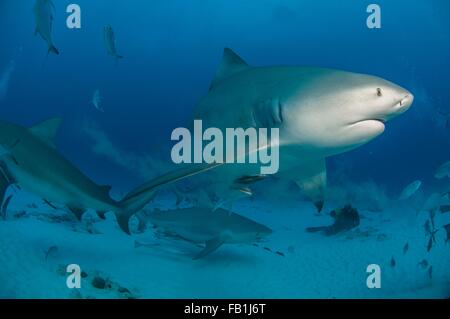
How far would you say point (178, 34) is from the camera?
140 feet

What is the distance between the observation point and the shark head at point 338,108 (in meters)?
2.23

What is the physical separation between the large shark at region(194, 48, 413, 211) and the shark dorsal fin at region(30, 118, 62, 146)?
2050 millimetres

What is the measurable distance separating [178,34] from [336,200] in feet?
110

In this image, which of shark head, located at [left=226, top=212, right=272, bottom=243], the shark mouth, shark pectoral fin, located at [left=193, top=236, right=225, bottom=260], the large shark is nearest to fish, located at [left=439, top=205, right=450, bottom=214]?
shark head, located at [left=226, top=212, right=272, bottom=243]

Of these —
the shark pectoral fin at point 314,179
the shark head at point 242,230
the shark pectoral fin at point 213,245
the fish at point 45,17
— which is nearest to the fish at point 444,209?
the shark head at point 242,230

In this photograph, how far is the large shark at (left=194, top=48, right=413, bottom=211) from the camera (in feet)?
7.48

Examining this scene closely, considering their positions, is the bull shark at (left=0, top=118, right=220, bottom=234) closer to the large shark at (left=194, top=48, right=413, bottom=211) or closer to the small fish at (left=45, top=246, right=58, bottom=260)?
the small fish at (left=45, top=246, right=58, bottom=260)

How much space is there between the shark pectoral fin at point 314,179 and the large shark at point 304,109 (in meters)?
0.02

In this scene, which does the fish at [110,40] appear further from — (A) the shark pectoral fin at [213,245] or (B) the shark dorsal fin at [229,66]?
(A) the shark pectoral fin at [213,245]

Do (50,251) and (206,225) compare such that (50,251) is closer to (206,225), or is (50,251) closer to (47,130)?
(47,130)

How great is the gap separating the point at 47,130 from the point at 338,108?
3633mm

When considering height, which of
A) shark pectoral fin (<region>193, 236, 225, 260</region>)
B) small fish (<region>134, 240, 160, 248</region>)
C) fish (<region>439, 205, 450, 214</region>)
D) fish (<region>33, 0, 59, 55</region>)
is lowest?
shark pectoral fin (<region>193, 236, 225, 260</region>)

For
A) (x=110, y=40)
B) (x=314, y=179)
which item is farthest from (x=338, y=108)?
(x=110, y=40)

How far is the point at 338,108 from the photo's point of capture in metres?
2.35
